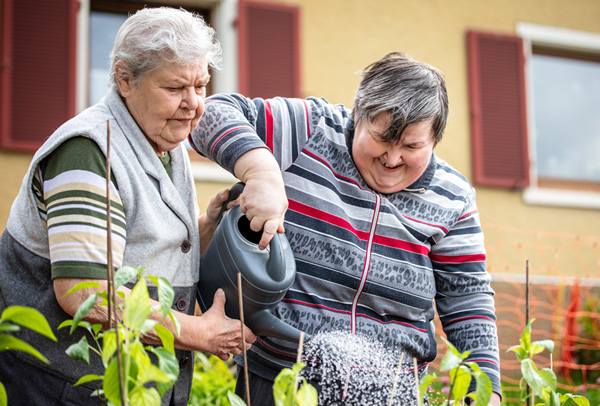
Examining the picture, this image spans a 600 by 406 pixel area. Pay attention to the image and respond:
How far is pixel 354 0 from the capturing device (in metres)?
6.39

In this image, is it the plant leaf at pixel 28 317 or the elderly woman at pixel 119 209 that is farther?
the elderly woman at pixel 119 209

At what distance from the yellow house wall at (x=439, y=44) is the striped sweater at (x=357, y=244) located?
405cm

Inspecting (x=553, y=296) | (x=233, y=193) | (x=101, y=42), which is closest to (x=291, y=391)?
(x=233, y=193)

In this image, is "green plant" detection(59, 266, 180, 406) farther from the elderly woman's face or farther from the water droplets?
the water droplets

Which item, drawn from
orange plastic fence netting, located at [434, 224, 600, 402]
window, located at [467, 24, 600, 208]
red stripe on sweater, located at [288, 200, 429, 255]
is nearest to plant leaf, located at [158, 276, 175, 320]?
red stripe on sweater, located at [288, 200, 429, 255]

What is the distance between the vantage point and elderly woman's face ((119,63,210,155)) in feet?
5.72

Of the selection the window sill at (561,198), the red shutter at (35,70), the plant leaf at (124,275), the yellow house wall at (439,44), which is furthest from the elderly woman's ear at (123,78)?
the window sill at (561,198)

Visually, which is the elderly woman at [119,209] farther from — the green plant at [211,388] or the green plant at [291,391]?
the green plant at [211,388]

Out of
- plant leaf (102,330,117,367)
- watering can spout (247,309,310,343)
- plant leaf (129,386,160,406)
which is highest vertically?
plant leaf (102,330,117,367)

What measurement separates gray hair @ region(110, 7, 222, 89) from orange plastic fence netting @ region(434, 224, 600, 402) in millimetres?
4011

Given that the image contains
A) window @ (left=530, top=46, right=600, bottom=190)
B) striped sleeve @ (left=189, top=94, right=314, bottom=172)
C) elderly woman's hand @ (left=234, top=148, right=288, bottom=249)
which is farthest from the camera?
window @ (left=530, top=46, right=600, bottom=190)

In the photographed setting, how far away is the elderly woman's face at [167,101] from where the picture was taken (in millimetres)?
1742

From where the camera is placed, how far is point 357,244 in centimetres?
207

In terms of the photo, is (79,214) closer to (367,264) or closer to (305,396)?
(305,396)
